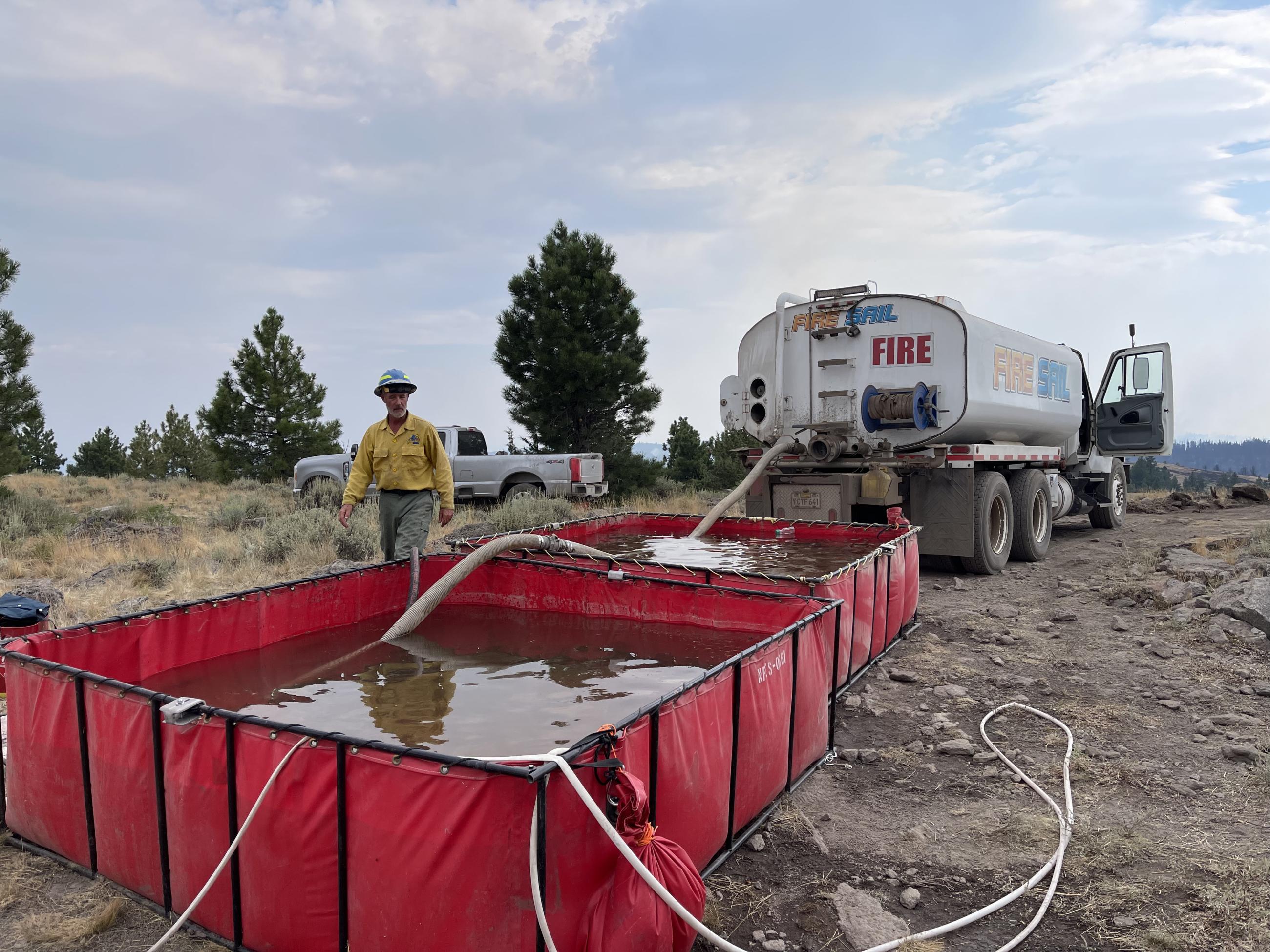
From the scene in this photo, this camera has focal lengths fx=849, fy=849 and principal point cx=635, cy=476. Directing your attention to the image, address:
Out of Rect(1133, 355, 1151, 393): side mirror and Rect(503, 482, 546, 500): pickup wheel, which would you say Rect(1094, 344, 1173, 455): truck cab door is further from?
Rect(503, 482, 546, 500): pickup wheel

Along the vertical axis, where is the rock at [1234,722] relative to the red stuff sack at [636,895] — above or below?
below

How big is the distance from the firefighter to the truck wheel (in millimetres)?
6236

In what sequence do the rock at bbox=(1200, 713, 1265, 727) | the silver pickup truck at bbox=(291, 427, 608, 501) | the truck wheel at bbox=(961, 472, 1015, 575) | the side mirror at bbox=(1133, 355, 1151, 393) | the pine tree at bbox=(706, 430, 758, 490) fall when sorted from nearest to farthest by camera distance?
the rock at bbox=(1200, 713, 1265, 727)
the truck wheel at bbox=(961, 472, 1015, 575)
the side mirror at bbox=(1133, 355, 1151, 393)
the silver pickup truck at bbox=(291, 427, 608, 501)
the pine tree at bbox=(706, 430, 758, 490)

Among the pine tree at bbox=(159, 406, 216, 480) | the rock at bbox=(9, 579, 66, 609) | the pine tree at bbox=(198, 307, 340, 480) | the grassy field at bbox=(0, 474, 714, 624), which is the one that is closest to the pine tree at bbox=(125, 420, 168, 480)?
the pine tree at bbox=(159, 406, 216, 480)

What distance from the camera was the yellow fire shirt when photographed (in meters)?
6.54

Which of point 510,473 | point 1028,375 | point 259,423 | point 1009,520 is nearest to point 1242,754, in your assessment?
point 1009,520

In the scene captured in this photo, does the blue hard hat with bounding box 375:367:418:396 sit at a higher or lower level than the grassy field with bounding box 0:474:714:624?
higher

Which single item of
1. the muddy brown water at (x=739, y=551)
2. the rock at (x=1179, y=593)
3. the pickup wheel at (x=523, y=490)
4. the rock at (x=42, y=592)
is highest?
the pickup wheel at (x=523, y=490)

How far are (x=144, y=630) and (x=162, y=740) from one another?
1723 mm

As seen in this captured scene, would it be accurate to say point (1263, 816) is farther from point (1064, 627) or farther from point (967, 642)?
point (1064, 627)

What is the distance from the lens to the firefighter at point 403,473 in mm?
6539

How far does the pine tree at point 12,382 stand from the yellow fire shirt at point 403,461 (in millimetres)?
14207

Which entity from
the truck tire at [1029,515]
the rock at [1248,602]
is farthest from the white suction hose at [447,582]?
the truck tire at [1029,515]

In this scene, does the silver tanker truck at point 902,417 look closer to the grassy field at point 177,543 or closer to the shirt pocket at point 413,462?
the grassy field at point 177,543
